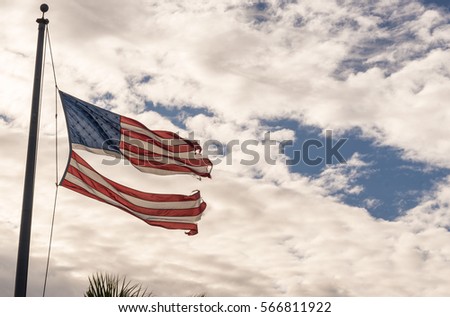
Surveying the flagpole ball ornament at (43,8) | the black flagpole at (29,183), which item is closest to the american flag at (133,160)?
the black flagpole at (29,183)

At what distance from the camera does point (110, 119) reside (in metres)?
15.5

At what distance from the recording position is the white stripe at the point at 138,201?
562 inches

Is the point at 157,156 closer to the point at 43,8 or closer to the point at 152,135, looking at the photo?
the point at 152,135

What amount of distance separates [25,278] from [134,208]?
13.0ft

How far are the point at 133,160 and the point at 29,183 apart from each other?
3762 millimetres

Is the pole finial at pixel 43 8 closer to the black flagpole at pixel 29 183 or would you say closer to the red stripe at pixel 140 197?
the black flagpole at pixel 29 183

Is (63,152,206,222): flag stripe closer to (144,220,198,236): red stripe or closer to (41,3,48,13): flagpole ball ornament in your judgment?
(144,220,198,236): red stripe

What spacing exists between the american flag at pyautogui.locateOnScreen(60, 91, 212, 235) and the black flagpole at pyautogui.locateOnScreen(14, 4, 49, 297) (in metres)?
1.12

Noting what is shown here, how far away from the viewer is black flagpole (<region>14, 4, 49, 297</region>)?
11766mm

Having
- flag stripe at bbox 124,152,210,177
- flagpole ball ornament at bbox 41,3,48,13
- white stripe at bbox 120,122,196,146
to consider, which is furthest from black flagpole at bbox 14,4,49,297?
flag stripe at bbox 124,152,210,177
